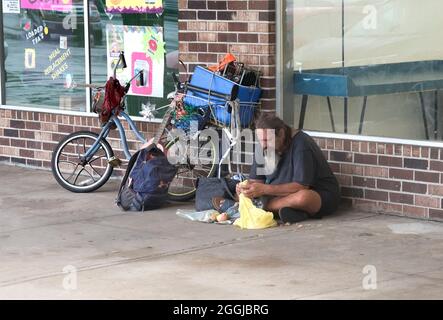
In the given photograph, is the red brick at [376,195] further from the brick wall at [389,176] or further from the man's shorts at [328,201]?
the man's shorts at [328,201]

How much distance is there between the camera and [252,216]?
8.94 metres

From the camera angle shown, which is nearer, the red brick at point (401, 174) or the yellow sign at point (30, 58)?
the red brick at point (401, 174)

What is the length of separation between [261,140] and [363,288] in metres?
2.42

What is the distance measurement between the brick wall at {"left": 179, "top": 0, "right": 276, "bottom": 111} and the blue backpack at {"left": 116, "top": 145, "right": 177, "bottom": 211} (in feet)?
3.75

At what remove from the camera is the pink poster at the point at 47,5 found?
11.9 metres

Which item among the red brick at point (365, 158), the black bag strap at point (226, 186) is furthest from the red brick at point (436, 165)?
the black bag strap at point (226, 186)

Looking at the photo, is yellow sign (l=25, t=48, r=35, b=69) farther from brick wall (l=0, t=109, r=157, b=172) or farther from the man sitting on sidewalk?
the man sitting on sidewalk

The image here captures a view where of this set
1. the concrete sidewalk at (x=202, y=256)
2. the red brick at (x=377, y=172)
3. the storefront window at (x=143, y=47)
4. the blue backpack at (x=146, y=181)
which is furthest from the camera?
the storefront window at (x=143, y=47)

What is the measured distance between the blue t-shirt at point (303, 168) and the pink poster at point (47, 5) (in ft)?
12.3

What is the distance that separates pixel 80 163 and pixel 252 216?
2493mm

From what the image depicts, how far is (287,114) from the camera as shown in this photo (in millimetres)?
10148

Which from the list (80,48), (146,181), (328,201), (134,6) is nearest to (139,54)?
(134,6)
